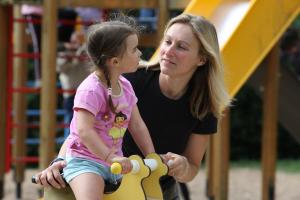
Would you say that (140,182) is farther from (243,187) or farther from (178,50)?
(243,187)

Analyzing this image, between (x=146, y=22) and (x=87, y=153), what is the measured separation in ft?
20.1

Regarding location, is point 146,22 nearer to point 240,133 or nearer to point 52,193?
point 240,133

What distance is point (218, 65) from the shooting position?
334 cm

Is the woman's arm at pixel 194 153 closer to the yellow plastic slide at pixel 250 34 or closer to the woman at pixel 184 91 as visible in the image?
the woman at pixel 184 91

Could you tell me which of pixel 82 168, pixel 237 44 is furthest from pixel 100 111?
pixel 237 44

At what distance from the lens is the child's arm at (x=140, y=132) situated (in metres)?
3.17

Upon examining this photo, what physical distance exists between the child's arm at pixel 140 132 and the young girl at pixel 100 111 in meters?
0.15

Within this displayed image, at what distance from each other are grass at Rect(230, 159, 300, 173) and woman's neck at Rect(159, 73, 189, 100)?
7372mm

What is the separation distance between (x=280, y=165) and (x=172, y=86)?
322 inches

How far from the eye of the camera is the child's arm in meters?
3.17

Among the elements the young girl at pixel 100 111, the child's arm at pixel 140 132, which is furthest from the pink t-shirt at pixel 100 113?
the child's arm at pixel 140 132

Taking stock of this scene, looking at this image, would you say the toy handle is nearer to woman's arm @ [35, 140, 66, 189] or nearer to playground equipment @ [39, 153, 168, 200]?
playground equipment @ [39, 153, 168, 200]

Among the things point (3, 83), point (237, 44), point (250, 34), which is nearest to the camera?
point (237, 44)

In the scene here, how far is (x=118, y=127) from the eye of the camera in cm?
300
